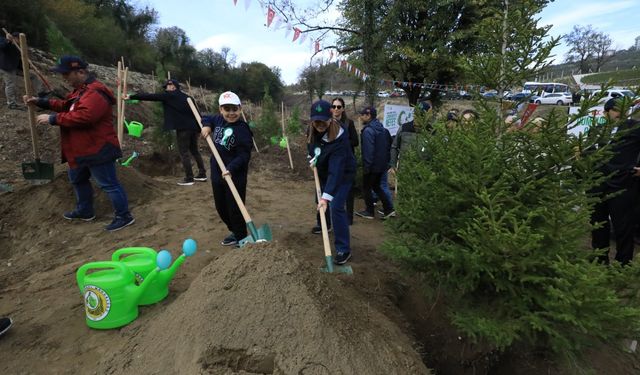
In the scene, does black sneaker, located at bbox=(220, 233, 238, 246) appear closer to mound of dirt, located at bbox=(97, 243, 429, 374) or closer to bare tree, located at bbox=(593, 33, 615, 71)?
mound of dirt, located at bbox=(97, 243, 429, 374)

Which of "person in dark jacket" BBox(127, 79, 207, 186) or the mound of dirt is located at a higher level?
"person in dark jacket" BBox(127, 79, 207, 186)

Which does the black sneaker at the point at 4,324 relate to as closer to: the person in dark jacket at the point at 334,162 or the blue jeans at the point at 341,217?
the person in dark jacket at the point at 334,162

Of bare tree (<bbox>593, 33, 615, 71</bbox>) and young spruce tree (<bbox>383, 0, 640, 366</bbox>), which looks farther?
bare tree (<bbox>593, 33, 615, 71</bbox>)

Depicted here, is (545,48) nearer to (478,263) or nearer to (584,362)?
(478,263)

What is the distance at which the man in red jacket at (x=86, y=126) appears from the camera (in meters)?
3.95

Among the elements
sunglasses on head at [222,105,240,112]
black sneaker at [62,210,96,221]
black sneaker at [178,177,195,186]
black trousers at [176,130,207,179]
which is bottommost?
black sneaker at [62,210,96,221]

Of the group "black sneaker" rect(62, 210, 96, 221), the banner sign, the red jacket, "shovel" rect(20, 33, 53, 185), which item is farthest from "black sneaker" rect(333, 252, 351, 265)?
the banner sign

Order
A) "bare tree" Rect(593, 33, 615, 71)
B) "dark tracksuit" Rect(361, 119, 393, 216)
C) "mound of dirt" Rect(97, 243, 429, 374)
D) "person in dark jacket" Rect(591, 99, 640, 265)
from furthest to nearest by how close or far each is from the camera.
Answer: "bare tree" Rect(593, 33, 615, 71), "dark tracksuit" Rect(361, 119, 393, 216), "person in dark jacket" Rect(591, 99, 640, 265), "mound of dirt" Rect(97, 243, 429, 374)

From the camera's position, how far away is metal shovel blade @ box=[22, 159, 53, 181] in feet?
15.8

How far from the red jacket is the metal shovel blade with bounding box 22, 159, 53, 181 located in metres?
0.93

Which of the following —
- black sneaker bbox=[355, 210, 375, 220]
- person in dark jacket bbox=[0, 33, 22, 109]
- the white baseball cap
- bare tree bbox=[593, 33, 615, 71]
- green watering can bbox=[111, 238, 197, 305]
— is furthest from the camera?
bare tree bbox=[593, 33, 615, 71]

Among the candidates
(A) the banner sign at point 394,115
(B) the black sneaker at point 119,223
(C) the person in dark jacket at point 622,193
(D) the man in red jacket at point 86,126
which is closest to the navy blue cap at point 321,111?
(D) the man in red jacket at point 86,126

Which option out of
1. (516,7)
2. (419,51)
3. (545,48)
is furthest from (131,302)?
(419,51)

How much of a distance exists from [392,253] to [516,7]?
190 centimetres
